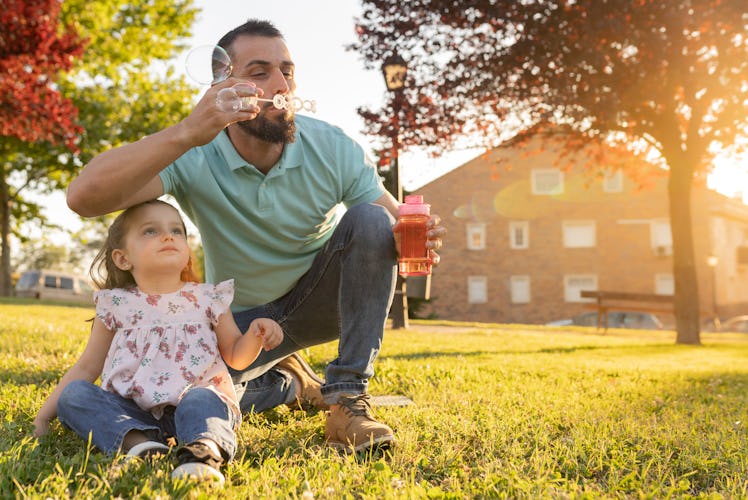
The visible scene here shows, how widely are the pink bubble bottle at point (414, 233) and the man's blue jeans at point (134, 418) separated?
35.6 inches

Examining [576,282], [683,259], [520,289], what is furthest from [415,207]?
[576,282]

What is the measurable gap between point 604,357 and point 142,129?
1475 cm

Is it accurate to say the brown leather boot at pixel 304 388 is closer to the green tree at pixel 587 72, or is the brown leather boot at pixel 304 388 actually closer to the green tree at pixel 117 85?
the green tree at pixel 587 72

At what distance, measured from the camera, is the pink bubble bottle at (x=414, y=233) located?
8.88ft

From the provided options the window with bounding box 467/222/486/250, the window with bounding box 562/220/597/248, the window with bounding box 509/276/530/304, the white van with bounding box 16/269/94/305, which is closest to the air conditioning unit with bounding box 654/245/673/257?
the window with bounding box 562/220/597/248

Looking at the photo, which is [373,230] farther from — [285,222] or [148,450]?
[148,450]

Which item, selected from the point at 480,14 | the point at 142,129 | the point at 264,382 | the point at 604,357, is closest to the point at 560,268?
the point at 142,129

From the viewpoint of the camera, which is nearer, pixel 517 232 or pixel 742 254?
pixel 517 232

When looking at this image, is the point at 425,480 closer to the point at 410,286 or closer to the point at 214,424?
the point at 214,424

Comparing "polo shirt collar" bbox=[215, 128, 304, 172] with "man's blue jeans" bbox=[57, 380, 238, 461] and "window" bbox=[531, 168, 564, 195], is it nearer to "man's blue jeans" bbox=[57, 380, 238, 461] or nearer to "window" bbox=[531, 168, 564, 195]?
"man's blue jeans" bbox=[57, 380, 238, 461]

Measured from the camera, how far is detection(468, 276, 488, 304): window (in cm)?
3541

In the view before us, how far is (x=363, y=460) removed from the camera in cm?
241

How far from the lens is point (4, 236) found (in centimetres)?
2030

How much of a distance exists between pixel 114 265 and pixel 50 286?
32478mm
